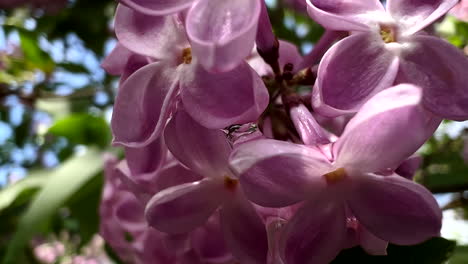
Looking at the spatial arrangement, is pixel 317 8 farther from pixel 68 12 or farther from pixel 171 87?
pixel 68 12

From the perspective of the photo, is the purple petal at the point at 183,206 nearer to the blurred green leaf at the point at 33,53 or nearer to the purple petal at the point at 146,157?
the purple petal at the point at 146,157

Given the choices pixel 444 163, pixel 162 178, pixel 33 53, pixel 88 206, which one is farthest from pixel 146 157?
pixel 33 53

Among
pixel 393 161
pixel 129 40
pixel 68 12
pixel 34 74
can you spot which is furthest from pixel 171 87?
pixel 68 12

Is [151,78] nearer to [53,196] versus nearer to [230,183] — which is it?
[230,183]

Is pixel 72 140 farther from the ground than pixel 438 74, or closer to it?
closer to it

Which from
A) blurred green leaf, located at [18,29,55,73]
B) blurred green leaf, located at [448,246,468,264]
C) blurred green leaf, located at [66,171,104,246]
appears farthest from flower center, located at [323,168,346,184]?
blurred green leaf, located at [18,29,55,73]
